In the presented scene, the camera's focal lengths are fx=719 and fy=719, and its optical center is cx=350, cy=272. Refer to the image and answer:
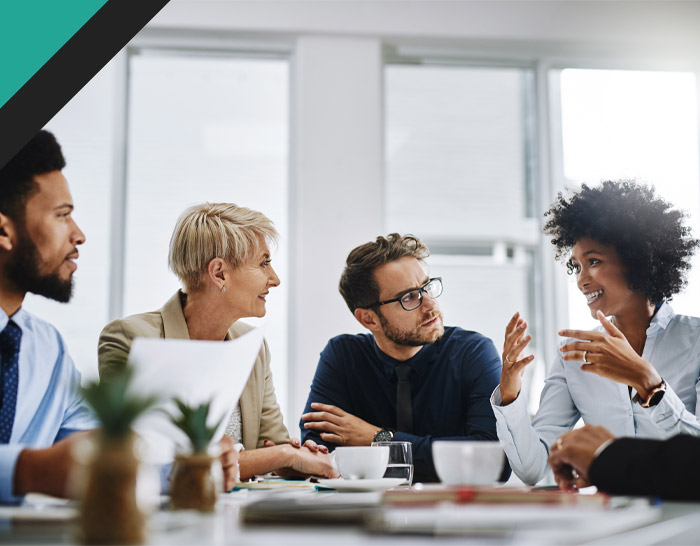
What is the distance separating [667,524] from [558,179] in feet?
10.9

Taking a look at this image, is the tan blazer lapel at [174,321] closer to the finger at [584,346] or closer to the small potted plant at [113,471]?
the finger at [584,346]

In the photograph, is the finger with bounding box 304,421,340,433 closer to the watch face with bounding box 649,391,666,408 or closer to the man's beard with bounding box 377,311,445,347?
the man's beard with bounding box 377,311,445,347

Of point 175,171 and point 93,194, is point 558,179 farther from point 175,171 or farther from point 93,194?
point 93,194

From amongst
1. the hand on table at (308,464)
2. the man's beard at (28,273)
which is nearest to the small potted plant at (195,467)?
the man's beard at (28,273)

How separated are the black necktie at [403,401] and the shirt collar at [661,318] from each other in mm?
788

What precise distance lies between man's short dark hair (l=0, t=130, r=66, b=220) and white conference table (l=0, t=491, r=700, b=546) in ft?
2.76

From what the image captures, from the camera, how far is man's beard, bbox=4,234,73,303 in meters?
1.60

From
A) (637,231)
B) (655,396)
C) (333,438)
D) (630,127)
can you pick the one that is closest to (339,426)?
(333,438)

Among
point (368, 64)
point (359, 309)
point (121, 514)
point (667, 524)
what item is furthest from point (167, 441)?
Answer: point (368, 64)

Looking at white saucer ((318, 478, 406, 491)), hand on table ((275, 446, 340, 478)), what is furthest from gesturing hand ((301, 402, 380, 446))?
white saucer ((318, 478, 406, 491))

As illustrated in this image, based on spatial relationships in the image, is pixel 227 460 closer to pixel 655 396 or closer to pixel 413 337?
pixel 655 396

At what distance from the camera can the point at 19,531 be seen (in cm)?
80

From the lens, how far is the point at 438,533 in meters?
0.75

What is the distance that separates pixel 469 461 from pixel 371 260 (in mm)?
1597
